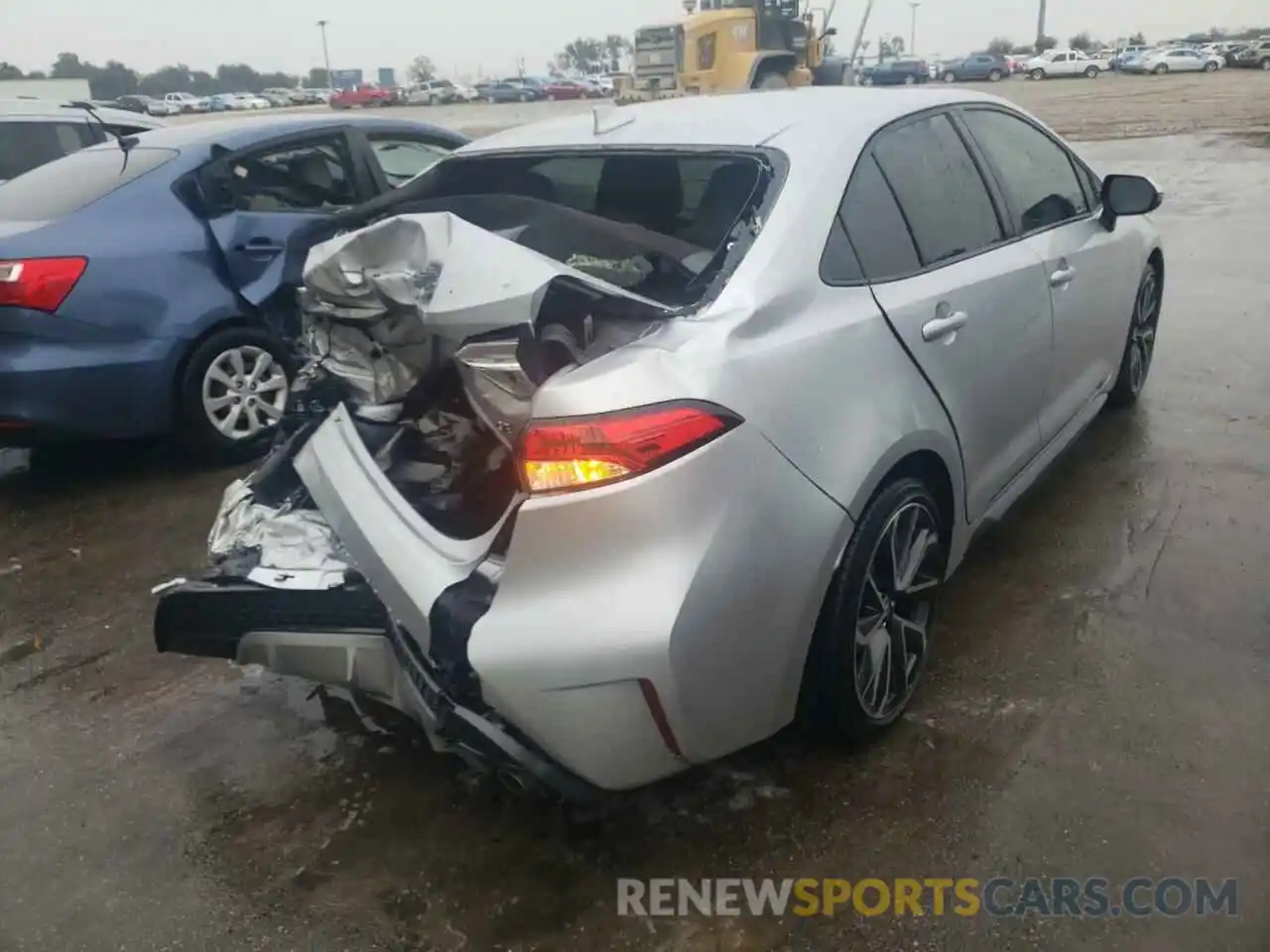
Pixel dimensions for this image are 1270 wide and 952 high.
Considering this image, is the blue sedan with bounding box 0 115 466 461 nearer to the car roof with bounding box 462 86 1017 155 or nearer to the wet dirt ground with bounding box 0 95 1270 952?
the wet dirt ground with bounding box 0 95 1270 952

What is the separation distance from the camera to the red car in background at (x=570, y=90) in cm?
5534

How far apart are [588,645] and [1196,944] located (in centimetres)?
139

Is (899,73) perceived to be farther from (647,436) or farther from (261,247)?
(647,436)

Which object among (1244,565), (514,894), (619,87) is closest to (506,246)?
(514,894)

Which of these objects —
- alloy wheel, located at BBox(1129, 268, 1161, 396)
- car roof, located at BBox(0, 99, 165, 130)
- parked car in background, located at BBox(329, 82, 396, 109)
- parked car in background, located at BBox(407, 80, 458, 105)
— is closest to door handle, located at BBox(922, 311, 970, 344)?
alloy wheel, located at BBox(1129, 268, 1161, 396)

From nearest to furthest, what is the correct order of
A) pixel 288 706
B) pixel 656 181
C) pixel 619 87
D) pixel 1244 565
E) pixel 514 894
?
pixel 514 894 → pixel 656 181 → pixel 288 706 → pixel 1244 565 → pixel 619 87

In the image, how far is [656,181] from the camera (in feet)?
9.87

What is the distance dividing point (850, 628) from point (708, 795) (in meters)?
0.58

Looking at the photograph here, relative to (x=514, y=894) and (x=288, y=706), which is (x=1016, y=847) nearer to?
Result: (x=514, y=894)

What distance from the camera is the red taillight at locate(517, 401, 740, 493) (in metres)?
2.11

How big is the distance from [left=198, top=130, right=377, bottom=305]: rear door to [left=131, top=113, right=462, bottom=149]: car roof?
60 mm

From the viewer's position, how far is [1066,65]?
155ft

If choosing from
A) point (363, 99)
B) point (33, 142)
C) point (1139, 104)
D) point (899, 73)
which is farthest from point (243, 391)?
point (363, 99)

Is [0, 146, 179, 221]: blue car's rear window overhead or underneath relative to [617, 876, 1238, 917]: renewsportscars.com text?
overhead
